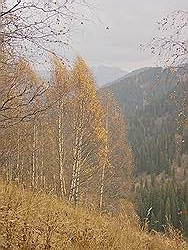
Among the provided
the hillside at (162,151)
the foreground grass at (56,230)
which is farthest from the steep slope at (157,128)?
the foreground grass at (56,230)

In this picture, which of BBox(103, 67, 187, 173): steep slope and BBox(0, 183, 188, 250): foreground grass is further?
BBox(103, 67, 187, 173): steep slope

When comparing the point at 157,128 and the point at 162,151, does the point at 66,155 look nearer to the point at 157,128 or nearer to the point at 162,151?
the point at 162,151

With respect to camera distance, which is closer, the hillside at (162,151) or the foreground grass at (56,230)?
the foreground grass at (56,230)

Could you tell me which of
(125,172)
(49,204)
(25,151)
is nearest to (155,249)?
(49,204)

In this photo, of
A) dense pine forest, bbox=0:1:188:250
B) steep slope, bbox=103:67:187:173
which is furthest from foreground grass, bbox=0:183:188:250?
steep slope, bbox=103:67:187:173

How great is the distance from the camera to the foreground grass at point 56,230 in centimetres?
430

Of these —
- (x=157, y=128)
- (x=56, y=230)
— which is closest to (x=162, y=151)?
(x=157, y=128)

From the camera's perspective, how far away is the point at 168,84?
14.5 feet

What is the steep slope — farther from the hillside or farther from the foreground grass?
the foreground grass

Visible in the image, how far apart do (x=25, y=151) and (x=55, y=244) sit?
13.5 m

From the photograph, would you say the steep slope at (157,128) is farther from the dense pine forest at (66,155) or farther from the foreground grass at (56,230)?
the foreground grass at (56,230)

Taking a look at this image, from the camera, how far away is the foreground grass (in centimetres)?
430

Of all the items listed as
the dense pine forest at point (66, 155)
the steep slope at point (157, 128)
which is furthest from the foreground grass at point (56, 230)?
the steep slope at point (157, 128)

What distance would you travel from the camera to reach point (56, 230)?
4.84m
